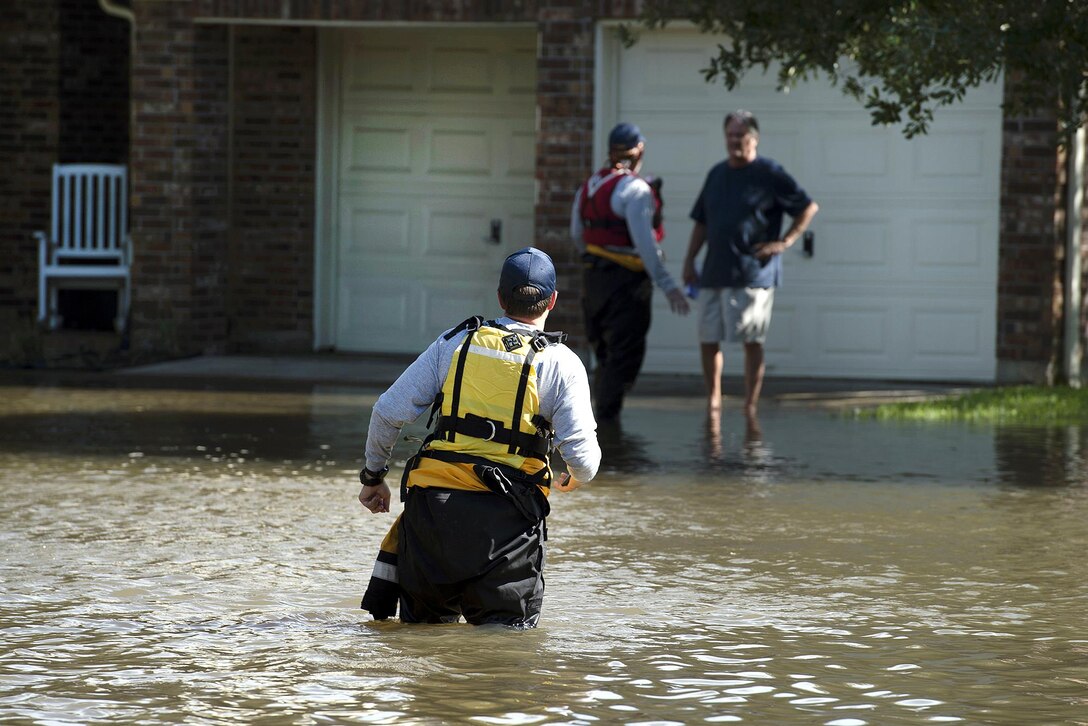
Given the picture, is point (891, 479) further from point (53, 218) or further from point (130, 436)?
point (53, 218)

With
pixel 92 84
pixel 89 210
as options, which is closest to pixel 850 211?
pixel 89 210

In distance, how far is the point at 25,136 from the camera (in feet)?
58.0

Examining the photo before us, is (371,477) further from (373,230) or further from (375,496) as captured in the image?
(373,230)

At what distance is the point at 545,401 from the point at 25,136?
12.6 meters

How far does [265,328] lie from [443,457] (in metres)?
11.1

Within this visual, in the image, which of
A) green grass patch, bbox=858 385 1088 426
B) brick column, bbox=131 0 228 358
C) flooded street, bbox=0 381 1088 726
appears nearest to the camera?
flooded street, bbox=0 381 1088 726

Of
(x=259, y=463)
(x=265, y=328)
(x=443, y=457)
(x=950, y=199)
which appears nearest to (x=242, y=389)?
(x=265, y=328)

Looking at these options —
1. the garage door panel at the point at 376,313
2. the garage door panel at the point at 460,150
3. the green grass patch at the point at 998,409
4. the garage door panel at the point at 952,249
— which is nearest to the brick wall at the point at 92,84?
the garage door panel at the point at 376,313

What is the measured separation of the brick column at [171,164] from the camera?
629 inches

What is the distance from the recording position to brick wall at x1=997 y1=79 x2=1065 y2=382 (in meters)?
14.6

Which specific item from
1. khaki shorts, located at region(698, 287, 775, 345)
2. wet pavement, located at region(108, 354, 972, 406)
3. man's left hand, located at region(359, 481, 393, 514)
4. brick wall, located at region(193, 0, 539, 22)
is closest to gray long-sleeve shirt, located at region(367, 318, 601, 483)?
man's left hand, located at region(359, 481, 393, 514)

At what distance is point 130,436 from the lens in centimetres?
1150

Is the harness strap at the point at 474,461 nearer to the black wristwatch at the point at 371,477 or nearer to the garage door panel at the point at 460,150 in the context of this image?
the black wristwatch at the point at 371,477

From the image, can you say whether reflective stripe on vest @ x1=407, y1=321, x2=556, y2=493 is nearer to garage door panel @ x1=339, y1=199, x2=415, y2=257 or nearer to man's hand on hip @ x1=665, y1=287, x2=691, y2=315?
man's hand on hip @ x1=665, y1=287, x2=691, y2=315
